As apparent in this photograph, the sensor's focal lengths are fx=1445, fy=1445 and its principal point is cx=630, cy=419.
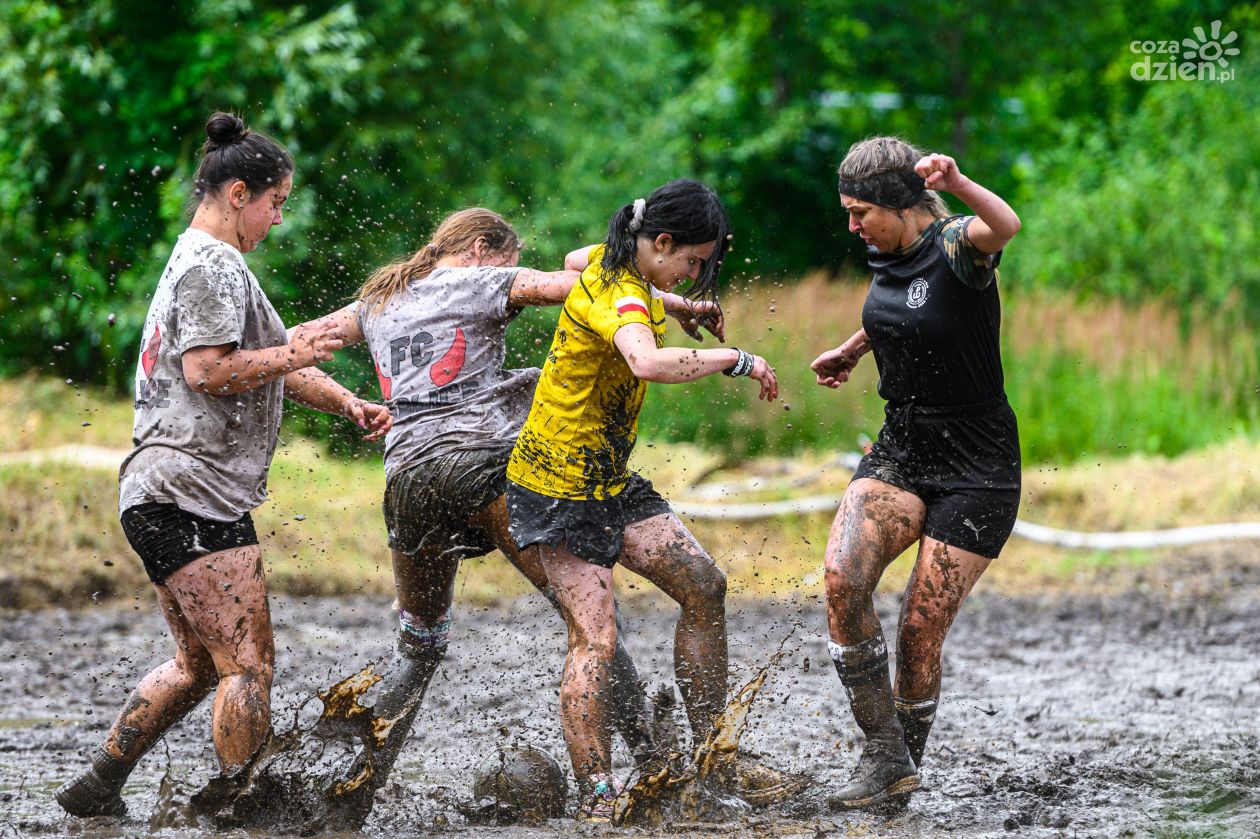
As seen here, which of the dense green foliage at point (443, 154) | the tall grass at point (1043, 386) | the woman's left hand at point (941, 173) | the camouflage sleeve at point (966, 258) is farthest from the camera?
the dense green foliage at point (443, 154)

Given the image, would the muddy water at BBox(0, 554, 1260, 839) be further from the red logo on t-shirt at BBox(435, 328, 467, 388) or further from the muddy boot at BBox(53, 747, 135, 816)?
the red logo on t-shirt at BBox(435, 328, 467, 388)

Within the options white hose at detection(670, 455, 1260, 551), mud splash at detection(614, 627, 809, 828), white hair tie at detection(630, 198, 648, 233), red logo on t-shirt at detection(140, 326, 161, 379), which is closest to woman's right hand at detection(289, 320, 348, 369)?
red logo on t-shirt at detection(140, 326, 161, 379)

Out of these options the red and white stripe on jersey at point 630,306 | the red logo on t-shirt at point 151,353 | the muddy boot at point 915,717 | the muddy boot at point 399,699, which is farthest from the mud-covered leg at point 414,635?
the muddy boot at point 915,717

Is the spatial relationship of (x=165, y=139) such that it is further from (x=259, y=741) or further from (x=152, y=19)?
(x=259, y=741)

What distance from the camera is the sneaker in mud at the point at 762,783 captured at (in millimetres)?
4539

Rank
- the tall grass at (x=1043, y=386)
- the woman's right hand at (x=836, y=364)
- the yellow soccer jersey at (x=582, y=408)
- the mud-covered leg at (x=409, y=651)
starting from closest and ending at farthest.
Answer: the yellow soccer jersey at (x=582, y=408)
the mud-covered leg at (x=409, y=651)
the woman's right hand at (x=836, y=364)
the tall grass at (x=1043, y=386)

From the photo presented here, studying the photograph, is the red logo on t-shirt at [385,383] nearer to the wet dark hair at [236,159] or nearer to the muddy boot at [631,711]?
the wet dark hair at [236,159]

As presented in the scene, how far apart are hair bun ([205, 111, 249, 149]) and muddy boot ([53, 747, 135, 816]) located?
1875 millimetres

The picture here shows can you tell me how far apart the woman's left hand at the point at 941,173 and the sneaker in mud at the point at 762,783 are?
187 cm

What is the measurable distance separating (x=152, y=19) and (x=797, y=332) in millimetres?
6628

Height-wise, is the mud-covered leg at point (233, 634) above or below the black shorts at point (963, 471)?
below

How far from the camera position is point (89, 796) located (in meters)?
4.44

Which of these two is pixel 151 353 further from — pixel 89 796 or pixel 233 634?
pixel 89 796

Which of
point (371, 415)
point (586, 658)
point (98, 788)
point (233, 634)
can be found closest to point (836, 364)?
point (586, 658)
